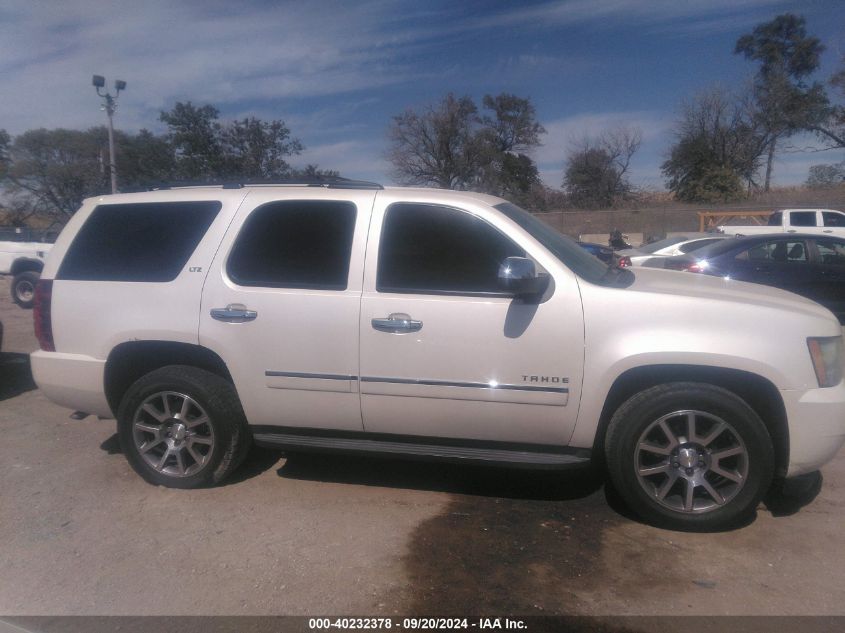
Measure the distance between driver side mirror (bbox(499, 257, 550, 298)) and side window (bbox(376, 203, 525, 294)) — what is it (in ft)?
0.69

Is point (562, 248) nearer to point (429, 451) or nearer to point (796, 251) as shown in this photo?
point (429, 451)

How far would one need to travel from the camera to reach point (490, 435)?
4090 millimetres

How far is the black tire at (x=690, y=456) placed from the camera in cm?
380

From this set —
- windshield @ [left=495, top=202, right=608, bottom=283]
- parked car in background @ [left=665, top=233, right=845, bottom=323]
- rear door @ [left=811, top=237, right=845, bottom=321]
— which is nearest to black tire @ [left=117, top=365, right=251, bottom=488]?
windshield @ [left=495, top=202, right=608, bottom=283]

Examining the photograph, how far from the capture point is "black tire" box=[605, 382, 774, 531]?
150 inches

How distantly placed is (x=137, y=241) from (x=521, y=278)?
8.68ft

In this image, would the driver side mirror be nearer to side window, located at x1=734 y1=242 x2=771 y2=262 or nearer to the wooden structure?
side window, located at x1=734 y1=242 x2=771 y2=262

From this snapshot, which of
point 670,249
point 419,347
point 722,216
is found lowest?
point 419,347

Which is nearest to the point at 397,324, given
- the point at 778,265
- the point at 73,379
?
the point at 73,379

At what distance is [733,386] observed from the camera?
3.93m

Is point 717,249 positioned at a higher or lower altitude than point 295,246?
lower

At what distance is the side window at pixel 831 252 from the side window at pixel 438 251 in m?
8.52

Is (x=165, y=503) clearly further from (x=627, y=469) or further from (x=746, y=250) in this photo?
(x=746, y=250)

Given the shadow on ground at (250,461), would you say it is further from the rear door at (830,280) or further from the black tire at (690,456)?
the rear door at (830,280)
